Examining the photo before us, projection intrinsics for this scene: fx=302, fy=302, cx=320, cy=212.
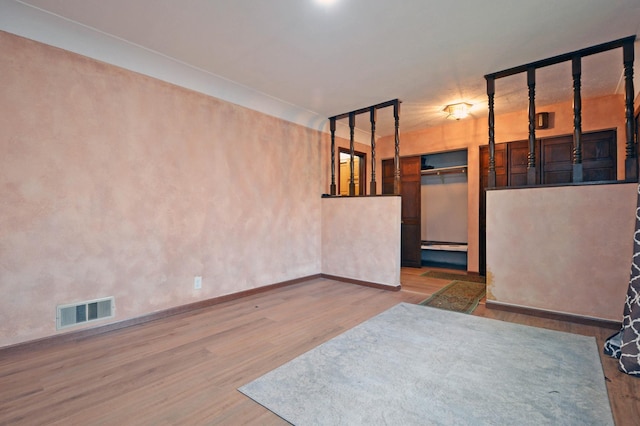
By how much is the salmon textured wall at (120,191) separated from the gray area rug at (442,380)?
1.83 m

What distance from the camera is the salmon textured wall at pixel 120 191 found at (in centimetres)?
237

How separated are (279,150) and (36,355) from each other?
3.30m

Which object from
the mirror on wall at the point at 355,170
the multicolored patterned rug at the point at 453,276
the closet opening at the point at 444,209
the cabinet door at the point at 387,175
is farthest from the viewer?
the cabinet door at the point at 387,175

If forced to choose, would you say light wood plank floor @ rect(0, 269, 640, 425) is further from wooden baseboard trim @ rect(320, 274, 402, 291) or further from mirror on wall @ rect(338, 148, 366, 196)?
mirror on wall @ rect(338, 148, 366, 196)

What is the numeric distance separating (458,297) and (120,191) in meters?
4.04

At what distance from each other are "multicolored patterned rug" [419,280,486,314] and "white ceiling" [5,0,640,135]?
105 inches

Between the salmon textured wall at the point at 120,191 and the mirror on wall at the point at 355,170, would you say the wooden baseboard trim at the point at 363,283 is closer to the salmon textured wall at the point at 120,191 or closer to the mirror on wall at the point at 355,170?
the salmon textured wall at the point at 120,191

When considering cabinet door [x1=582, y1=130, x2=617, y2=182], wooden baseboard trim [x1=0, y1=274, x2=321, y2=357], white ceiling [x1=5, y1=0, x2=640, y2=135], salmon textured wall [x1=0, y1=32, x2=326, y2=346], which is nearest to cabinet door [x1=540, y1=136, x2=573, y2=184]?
cabinet door [x1=582, y1=130, x2=617, y2=182]

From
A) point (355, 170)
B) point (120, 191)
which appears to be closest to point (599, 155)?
point (355, 170)

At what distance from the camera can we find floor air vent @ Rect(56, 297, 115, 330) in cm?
254

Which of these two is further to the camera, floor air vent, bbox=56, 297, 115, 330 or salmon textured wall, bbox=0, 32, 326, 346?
floor air vent, bbox=56, 297, 115, 330

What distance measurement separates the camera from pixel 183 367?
2127 millimetres

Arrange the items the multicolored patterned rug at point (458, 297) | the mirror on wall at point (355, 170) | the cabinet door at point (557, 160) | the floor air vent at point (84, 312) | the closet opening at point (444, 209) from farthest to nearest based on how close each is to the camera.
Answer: the closet opening at point (444, 209)
the mirror on wall at point (355, 170)
the cabinet door at point (557, 160)
the multicolored patterned rug at point (458, 297)
the floor air vent at point (84, 312)

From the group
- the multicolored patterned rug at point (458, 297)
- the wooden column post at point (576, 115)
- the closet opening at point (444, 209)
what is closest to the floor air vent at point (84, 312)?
the multicolored patterned rug at point (458, 297)
